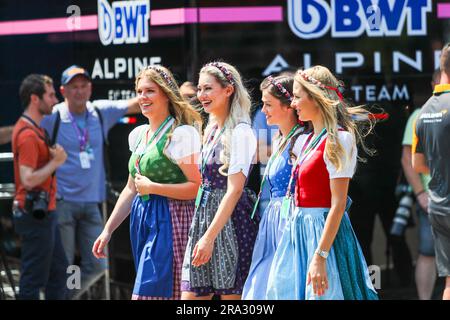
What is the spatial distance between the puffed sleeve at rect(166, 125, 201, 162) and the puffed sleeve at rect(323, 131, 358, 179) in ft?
2.97

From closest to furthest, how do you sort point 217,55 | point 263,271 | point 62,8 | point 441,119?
point 263,271 → point 441,119 → point 217,55 → point 62,8

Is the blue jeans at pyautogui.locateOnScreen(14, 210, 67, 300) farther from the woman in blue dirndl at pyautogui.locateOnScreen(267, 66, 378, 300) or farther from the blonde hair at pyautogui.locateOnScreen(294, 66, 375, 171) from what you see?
the blonde hair at pyautogui.locateOnScreen(294, 66, 375, 171)

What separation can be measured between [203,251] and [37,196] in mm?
2347

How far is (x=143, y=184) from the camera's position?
599 centimetres

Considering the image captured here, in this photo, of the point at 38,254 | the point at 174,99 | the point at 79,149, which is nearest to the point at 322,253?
the point at 174,99

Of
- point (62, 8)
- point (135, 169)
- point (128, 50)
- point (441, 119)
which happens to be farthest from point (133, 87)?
point (441, 119)

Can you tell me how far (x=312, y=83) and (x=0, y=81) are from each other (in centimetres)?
331

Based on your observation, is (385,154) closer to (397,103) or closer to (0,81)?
(397,103)

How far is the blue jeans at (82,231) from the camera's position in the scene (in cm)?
782

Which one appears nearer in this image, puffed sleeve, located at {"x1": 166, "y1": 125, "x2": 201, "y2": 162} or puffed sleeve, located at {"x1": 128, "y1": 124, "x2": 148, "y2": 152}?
puffed sleeve, located at {"x1": 166, "y1": 125, "x2": 201, "y2": 162}

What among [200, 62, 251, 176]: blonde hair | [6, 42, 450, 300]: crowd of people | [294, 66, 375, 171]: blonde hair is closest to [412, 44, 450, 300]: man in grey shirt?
[6, 42, 450, 300]: crowd of people

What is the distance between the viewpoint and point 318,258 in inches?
206

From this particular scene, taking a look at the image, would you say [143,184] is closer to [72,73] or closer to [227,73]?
[227,73]

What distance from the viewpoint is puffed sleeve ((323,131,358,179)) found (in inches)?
207
